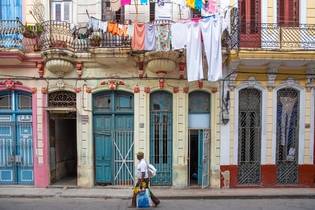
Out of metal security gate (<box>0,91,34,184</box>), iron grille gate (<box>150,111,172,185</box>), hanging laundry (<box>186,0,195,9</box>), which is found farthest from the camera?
metal security gate (<box>0,91,34,184</box>)

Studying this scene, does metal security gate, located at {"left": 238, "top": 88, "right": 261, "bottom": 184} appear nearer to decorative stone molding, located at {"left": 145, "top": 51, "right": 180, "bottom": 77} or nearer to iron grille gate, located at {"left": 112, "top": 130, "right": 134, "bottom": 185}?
decorative stone molding, located at {"left": 145, "top": 51, "right": 180, "bottom": 77}

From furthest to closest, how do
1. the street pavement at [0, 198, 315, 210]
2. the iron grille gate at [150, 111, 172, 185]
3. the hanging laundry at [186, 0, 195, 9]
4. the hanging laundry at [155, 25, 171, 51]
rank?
the iron grille gate at [150, 111, 172, 185] → the hanging laundry at [186, 0, 195, 9] → the hanging laundry at [155, 25, 171, 51] → the street pavement at [0, 198, 315, 210]

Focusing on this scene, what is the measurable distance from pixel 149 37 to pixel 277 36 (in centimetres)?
436

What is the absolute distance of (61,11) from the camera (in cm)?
1357

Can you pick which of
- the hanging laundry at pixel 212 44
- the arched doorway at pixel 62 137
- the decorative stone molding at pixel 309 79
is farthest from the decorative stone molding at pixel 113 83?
the decorative stone molding at pixel 309 79

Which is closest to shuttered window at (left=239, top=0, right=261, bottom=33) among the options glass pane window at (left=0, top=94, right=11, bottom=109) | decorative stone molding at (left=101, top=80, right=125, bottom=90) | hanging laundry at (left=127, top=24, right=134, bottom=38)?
hanging laundry at (left=127, top=24, right=134, bottom=38)

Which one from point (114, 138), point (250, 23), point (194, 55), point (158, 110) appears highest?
point (250, 23)

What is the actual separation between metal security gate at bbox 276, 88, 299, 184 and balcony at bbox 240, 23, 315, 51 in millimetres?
1581

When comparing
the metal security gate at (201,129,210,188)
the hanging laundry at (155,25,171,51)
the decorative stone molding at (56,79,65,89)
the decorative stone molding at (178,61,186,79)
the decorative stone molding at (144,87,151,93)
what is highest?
the hanging laundry at (155,25,171,51)

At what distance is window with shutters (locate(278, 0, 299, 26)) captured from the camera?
13375 millimetres

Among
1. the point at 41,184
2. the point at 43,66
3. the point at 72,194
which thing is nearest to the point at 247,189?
the point at 72,194

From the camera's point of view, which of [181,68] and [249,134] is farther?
[249,134]

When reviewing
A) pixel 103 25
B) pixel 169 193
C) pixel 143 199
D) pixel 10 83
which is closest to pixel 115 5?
pixel 103 25

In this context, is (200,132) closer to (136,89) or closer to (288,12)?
(136,89)
